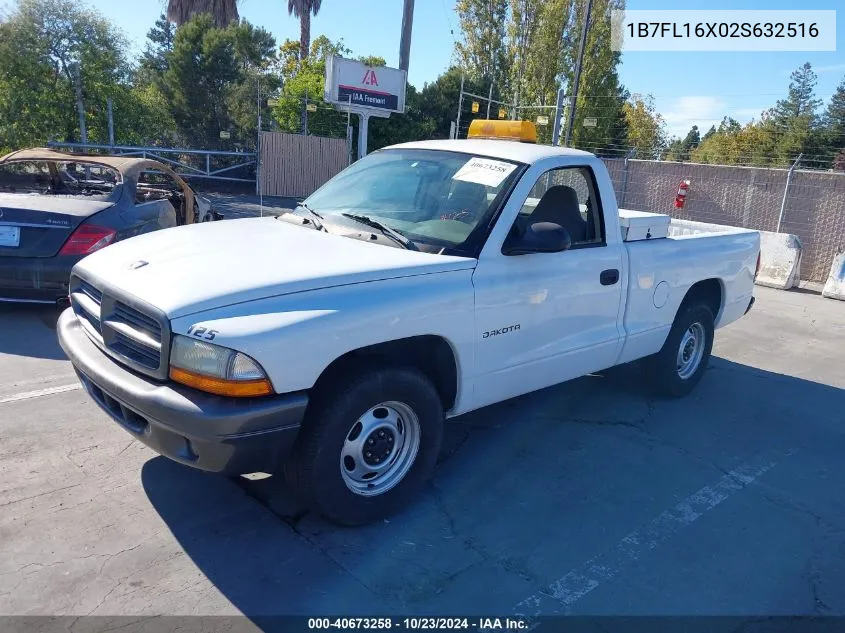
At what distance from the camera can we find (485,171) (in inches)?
158

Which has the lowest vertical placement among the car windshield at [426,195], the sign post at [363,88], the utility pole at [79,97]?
the car windshield at [426,195]

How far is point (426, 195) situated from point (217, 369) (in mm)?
1859

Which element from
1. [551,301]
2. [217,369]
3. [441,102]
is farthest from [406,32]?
[441,102]

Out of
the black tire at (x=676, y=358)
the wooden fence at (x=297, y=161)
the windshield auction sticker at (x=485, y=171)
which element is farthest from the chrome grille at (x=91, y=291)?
the wooden fence at (x=297, y=161)

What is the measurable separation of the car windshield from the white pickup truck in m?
0.01

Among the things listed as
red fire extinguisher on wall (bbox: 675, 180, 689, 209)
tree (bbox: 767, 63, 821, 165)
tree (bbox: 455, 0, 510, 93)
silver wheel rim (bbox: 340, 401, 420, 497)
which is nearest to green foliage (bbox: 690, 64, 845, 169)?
tree (bbox: 767, 63, 821, 165)

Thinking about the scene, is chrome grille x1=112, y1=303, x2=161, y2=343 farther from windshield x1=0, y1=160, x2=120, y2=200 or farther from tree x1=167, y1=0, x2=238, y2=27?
tree x1=167, y1=0, x2=238, y2=27

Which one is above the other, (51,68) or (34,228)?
(51,68)

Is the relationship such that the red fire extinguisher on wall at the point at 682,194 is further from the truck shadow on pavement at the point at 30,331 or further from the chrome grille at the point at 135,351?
the chrome grille at the point at 135,351

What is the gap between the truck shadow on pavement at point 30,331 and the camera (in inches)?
218

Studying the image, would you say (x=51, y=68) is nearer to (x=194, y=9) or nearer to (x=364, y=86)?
(x=364, y=86)

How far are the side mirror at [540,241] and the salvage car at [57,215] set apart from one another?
13.9 feet

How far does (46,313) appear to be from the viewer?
662 cm

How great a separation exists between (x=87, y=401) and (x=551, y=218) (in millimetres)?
3439
